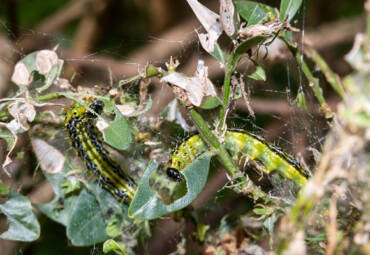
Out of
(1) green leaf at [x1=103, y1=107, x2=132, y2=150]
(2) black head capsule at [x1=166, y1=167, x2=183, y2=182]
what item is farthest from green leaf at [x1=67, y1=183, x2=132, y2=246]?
(1) green leaf at [x1=103, y1=107, x2=132, y2=150]

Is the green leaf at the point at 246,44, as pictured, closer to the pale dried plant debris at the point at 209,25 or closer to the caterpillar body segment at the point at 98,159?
the pale dried plant debris at the point at 209,25

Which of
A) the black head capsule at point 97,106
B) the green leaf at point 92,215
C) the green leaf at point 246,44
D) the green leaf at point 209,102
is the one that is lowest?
the green leaf at point 92,215

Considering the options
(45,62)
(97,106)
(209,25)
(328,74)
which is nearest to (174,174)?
(97,106)

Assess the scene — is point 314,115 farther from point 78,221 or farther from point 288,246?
point 288,246

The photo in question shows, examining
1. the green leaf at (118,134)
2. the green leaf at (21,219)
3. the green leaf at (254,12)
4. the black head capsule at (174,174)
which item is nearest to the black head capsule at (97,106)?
the green leaf at (118,134)

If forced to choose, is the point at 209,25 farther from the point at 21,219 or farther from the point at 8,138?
the point at 21,219

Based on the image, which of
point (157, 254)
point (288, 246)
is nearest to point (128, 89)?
point (288, 246)

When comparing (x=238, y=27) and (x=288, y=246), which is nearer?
(x=288, y=246)
